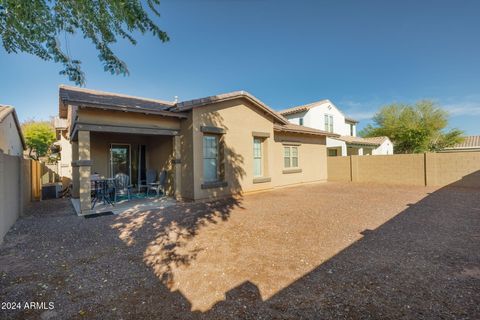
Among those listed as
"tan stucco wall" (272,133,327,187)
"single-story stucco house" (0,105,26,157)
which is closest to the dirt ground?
"single-story stucco house" (0,105,26,157)

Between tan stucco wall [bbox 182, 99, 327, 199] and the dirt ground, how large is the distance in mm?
2598

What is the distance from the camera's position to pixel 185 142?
30.7 ft

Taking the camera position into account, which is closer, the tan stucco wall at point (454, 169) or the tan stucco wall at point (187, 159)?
the tan stucco wall at point (187, 159)

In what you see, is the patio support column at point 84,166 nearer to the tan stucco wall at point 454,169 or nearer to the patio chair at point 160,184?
the patio chair at point 160,184

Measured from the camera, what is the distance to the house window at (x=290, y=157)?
13.8m

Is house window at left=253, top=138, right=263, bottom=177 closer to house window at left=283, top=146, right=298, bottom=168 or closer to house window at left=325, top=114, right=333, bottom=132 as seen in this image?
house window at left=283, top=146, right=298, bottom=168

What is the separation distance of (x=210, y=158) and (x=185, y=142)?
1.27 m

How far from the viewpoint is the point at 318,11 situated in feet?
37.1

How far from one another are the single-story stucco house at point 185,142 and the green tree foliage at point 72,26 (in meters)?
1.31

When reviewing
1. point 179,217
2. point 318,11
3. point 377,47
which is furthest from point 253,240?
point 377,47

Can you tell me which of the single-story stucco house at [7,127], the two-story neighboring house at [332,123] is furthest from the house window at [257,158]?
the two-story neighboring house at [332,123]

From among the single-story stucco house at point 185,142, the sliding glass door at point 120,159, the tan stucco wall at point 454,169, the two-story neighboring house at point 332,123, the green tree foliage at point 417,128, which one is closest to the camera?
the single-story stucco house at point 185,142

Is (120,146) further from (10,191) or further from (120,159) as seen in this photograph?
(10,191)

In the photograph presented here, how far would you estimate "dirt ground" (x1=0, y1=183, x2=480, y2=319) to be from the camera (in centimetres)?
275
